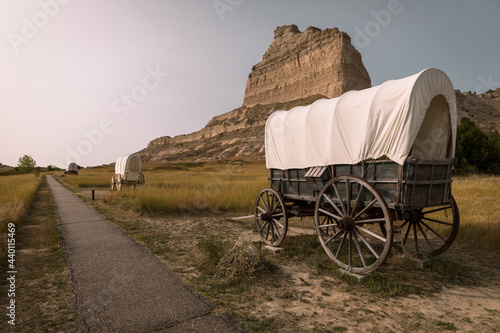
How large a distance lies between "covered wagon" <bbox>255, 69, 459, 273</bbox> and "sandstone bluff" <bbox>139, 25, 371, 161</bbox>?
74.2m

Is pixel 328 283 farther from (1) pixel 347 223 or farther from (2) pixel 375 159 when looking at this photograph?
(2) pixel 375 159

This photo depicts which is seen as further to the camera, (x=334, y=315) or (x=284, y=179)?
(x=284, y=179)

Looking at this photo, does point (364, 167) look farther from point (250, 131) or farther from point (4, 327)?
point (250, 131)

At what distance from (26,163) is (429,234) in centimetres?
9603

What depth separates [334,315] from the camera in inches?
123

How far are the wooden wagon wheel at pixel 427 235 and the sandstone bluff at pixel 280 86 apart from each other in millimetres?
72921

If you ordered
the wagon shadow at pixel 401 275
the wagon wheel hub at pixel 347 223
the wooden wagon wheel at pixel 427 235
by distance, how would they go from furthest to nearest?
the wooden wagon wheel at pixel 427 235 < the wagon wheel hub at pixel 347 223 < the wagon shadow at pixel 401 275

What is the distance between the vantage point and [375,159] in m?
4.20

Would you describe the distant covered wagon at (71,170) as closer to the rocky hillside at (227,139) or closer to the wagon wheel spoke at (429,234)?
the rocky hillside at (227,139)

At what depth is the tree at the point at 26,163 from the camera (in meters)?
74.7

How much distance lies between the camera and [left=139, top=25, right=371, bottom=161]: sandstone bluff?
10362 centimetres

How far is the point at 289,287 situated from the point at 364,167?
2162 mm

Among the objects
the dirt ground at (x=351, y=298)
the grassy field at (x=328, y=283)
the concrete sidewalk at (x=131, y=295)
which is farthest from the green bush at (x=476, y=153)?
the concrete sidewalk at (x=131, y=295)

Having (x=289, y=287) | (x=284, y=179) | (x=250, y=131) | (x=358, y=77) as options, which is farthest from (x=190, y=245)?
(x=358, y=77)
